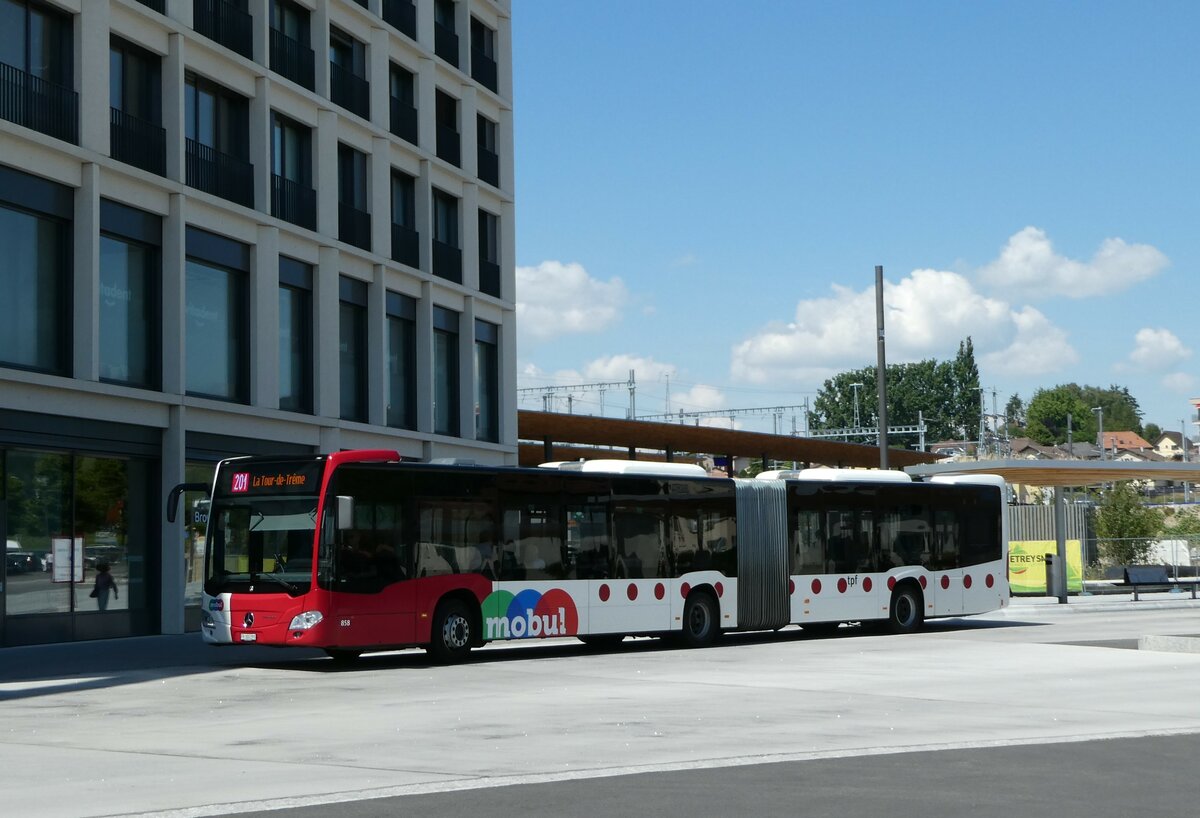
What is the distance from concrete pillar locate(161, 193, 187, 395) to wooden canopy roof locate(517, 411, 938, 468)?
1858 centimetres

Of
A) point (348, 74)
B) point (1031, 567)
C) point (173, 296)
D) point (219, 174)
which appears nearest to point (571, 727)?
point (173, 296)

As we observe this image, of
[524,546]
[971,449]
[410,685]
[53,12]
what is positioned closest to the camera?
[410,685]

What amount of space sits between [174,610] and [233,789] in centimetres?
2071

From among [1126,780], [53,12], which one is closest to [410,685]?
[1126,780]

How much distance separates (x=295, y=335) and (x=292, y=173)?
11.9ft

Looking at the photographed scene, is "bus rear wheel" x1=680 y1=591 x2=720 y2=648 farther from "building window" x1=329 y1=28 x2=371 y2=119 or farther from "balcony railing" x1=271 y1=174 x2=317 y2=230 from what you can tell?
"building window" x1=329 y1=28 x2=371 y2=119

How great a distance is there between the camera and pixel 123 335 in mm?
29000

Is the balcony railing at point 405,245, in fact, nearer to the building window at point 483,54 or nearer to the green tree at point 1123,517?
the building window at point 483,54

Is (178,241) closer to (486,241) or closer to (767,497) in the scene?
(767,497)

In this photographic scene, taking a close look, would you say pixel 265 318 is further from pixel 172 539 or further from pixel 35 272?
pixel 35 272

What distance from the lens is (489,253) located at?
4488cm

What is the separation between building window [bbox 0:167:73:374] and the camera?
25984mm

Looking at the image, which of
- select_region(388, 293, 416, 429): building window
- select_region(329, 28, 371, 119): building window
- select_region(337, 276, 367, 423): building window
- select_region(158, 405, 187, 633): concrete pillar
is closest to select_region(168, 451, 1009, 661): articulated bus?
select_region(158, 405, 187, 633): concrete pillar

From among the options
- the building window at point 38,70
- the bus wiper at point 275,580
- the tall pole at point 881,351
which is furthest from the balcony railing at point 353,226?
the bus wiper at point 275,580
